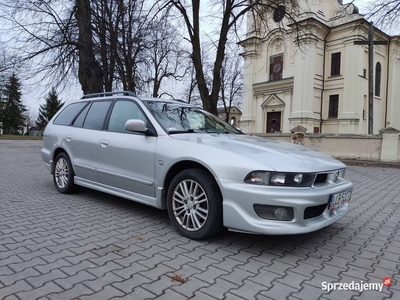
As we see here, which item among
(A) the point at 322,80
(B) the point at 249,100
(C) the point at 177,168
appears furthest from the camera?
(B) the point at 249,100

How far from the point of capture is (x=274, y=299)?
2.26 meters

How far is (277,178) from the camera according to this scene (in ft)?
9.55

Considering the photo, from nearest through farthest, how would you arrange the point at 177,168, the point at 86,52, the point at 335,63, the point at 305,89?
the point at 177,168 → the point at 86,52 → the point at 305,89 → the point at 335,63

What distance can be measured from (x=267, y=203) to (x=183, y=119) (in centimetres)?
193

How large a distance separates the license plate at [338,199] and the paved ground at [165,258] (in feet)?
1.60

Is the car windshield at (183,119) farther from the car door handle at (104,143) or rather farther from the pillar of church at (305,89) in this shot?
the pillar of church at (305,89)

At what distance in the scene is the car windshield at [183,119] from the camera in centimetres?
401

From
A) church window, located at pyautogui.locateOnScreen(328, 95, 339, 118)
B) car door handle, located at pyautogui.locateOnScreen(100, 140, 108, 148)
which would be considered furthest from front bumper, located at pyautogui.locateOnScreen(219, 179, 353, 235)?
church window, located at pyautogui.locateOnScreen(328, 95, 339, 118)

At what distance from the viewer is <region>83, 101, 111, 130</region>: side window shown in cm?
474

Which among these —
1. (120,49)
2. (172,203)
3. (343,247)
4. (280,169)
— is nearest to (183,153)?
(172,203)

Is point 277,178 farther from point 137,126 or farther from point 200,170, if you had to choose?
point 137,126

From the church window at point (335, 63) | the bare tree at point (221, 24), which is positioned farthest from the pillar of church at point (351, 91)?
the bare tree at point (221, 24)

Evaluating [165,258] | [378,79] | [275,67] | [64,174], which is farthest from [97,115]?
[378,79]

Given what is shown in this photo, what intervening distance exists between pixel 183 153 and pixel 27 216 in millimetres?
2453
